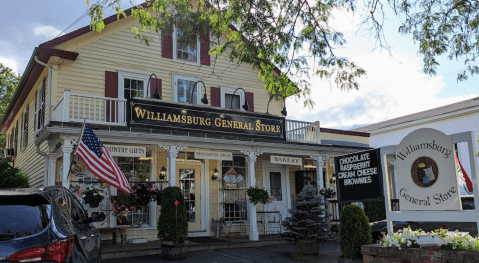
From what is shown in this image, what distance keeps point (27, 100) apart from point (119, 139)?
8524mm

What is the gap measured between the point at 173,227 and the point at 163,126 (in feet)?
10.0

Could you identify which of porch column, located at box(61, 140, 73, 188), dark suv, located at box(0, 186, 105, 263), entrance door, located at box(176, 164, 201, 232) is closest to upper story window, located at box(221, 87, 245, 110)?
entrance door, located at box(176, 164, 201, 232)

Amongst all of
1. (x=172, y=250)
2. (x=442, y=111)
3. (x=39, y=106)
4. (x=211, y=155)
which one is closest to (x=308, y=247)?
(x=172, y=250)

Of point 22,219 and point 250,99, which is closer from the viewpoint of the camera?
point 22,219

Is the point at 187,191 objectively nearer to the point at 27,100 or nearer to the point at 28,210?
the point at 27,100

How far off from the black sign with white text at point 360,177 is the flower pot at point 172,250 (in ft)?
14.7

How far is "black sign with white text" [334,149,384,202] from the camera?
24.2ft

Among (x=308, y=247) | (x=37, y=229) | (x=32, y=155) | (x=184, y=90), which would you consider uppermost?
(x=184, y=90)

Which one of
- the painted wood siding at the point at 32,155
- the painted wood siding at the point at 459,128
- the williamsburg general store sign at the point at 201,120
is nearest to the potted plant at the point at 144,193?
the williamsburg general store sign at the point at 201,120

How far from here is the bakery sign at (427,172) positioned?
6094mm

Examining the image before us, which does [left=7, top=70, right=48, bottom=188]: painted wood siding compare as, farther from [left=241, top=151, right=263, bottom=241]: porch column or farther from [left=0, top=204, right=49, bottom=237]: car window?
[left=0, top=204, right=49, bottom=237]: car window

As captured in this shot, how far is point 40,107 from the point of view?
1450 centimetres

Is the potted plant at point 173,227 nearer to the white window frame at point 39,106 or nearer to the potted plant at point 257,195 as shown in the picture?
the potted plant at point 257,195

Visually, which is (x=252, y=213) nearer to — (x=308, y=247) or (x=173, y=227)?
(x=308, y=247)
